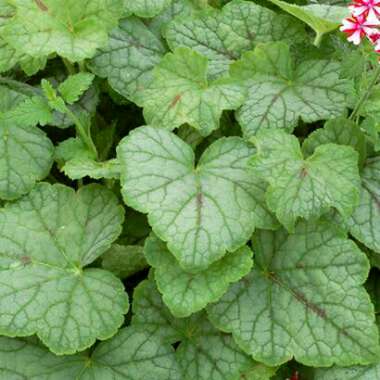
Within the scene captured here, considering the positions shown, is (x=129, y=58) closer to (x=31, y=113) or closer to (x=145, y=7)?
(x=145, y=7)

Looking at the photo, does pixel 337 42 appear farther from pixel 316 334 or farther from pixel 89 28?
pixel 316 334

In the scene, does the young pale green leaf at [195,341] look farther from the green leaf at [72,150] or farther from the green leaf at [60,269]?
the green leaf at [72,150]

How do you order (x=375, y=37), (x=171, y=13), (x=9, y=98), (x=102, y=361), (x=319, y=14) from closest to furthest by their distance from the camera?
(x=375, y=37) < (x=102, y=361) < (x=319, y=14) < (x=9, y=98) < (x=171, y=13)

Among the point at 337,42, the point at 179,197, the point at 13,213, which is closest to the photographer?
the point at 179,197

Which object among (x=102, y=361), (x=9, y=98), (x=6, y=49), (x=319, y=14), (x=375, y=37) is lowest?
(x=102, y=361)

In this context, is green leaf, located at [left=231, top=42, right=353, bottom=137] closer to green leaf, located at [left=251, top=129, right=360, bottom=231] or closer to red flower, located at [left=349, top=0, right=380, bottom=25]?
green leaf, located at [left=251, top=129, right=360, bottom=231]

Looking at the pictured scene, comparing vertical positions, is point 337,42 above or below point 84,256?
above

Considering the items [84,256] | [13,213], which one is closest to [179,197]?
[84,256]

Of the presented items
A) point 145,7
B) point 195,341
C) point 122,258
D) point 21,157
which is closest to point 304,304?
point 195,341
